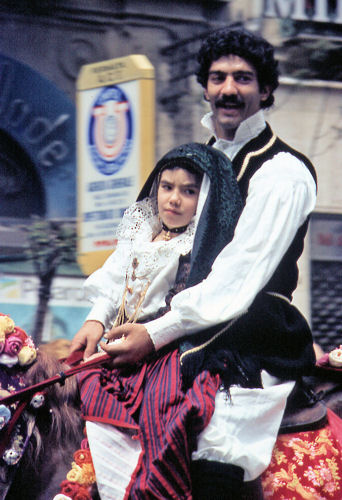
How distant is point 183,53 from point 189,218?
18.4 feet

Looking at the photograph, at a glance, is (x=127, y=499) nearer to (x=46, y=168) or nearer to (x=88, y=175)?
(x=88, y=175)

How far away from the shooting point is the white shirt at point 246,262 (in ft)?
10.1

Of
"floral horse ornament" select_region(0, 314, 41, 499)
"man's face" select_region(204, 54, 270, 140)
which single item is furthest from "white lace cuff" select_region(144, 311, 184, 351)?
"man's face" select_region(204, 54, 270, 140)

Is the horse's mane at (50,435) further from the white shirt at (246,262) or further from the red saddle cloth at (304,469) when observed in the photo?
the red saddle cloth at (304,469)

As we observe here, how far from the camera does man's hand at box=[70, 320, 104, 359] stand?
11.3 feet

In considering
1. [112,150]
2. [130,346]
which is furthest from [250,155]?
[112,150]

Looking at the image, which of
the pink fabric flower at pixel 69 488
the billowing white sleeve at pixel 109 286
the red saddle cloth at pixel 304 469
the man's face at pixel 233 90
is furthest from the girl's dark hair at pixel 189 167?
the pink fabric flower at pixel 69 488

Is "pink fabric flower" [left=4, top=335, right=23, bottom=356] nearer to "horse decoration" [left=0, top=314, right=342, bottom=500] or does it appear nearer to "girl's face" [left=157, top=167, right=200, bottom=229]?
"horse decoration" [left=0, top=314, right=342, bottom=500]

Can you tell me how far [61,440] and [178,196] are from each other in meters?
0.94

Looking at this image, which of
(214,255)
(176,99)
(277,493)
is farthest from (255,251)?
(176,99)

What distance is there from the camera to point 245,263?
Answer: 310cm

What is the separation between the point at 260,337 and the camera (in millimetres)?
3205

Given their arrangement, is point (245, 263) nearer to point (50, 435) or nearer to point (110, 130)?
point (50, 435)

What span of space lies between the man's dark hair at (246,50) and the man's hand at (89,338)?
41.2 inches
